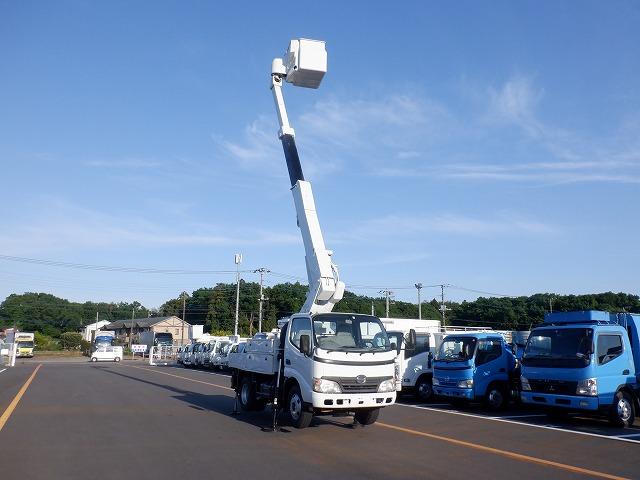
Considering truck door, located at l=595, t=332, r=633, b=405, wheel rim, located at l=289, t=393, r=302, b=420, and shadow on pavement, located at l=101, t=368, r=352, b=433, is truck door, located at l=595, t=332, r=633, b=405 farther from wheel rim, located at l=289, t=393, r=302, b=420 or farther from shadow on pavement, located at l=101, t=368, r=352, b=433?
wheel rim, located at l=289, t=393, r=302, b=420

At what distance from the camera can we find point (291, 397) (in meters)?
11.8

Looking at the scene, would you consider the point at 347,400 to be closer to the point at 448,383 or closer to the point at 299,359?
the point at 299,359

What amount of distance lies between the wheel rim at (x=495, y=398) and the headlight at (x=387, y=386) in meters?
5.72

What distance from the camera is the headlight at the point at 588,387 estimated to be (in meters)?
12.3

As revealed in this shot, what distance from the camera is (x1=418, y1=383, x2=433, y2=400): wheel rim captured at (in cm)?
1836

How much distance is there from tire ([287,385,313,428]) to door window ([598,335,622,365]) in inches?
269

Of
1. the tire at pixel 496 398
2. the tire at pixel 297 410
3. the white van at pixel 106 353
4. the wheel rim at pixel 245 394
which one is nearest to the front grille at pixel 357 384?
the tire at pixel 297 410

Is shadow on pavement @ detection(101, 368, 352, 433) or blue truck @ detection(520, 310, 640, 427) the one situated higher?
blue truck @ detection(520, 310, 640, 427)

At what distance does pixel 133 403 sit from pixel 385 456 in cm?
977

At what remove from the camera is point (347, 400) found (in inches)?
421

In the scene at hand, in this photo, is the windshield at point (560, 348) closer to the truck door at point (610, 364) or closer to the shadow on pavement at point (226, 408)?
the truck door at point (610, 364)

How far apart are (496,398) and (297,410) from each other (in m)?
7.25

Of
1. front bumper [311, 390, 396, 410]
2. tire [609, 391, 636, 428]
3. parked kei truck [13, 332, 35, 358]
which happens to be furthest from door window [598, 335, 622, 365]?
parked kei truck [13, 332, 35, 358]

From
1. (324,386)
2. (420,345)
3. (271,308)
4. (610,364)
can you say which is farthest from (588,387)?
(271,308)
